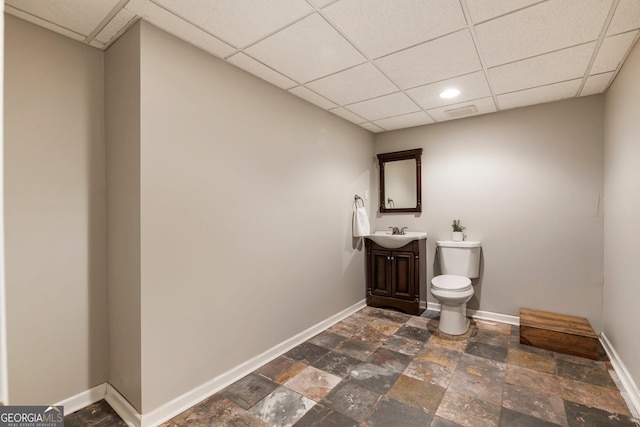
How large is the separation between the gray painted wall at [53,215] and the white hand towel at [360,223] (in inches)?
95.4

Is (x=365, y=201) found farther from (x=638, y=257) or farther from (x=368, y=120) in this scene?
(x=638, y=257)

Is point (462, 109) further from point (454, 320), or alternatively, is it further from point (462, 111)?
point (454, 320)

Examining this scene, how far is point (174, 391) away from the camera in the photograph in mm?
1903

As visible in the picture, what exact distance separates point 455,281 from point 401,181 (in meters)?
1.41

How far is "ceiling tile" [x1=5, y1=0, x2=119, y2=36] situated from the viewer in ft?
→ 5.29

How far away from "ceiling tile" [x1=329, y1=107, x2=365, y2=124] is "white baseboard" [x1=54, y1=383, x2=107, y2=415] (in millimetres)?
2948

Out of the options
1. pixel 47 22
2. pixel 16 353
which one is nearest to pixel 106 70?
pixel 47 22

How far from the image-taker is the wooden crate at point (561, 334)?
250cm

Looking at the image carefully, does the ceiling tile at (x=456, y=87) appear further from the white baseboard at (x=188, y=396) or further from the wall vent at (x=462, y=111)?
the white baseboard at (x=188, y=396)

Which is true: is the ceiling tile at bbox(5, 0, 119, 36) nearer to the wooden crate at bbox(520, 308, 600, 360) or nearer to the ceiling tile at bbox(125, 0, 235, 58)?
the ceiling tile at bbox(125, 0, 235, 58)

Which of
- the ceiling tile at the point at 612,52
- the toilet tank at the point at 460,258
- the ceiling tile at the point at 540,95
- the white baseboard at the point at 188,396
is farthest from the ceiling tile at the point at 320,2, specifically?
the toilet tank at the point at 460,258

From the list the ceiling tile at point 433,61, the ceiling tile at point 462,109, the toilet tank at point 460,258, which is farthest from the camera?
the toilet tank at point 460,258

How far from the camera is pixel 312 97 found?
2865mm

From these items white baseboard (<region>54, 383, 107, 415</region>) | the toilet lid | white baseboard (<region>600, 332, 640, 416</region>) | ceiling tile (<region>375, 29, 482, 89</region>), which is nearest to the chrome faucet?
the toilet lid
